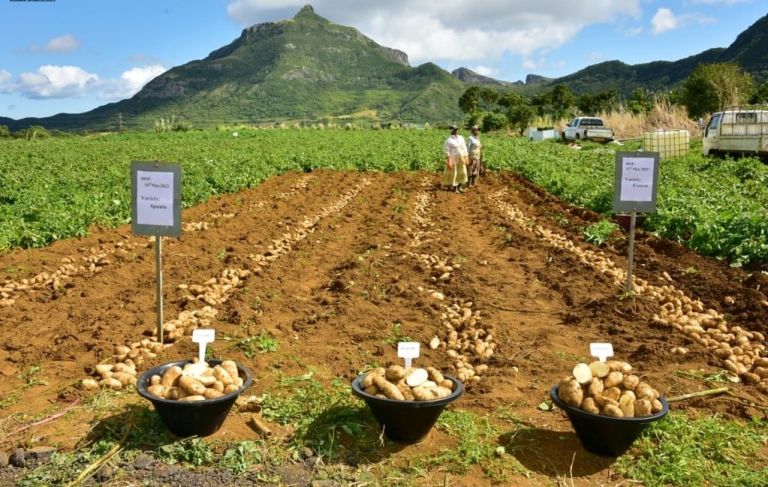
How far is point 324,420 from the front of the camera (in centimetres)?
411

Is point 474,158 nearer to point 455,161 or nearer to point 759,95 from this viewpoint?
point 455,161

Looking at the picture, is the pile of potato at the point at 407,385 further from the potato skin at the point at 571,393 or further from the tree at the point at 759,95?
the tree at the point at 759,95

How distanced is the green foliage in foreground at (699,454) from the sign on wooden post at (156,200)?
12.5ft

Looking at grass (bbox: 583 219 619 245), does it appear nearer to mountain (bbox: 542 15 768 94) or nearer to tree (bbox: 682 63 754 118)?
tree (bbox: 682 63 754 118)

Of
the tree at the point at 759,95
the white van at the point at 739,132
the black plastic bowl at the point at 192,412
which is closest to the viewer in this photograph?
the black plastic bowl at the point at 192,412

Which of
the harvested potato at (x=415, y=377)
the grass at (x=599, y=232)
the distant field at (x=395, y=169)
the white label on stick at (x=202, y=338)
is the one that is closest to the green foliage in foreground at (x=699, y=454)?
the harvested potato at (x=415, y=377)

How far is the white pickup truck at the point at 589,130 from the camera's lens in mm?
35531

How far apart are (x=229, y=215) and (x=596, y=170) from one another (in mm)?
11250

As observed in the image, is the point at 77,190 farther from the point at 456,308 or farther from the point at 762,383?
the point at 762,383

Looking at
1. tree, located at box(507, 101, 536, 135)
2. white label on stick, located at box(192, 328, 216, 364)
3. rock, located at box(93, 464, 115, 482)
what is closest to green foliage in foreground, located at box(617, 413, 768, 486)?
white label on stick, located at box(192, 328, 216, 364)

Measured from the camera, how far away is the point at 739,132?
2059 centimetres

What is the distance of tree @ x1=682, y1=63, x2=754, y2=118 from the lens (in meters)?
33.5

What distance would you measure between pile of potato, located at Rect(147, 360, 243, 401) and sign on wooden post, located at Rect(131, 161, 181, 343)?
1.41 meters

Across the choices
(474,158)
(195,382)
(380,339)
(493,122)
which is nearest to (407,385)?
(195,382)
